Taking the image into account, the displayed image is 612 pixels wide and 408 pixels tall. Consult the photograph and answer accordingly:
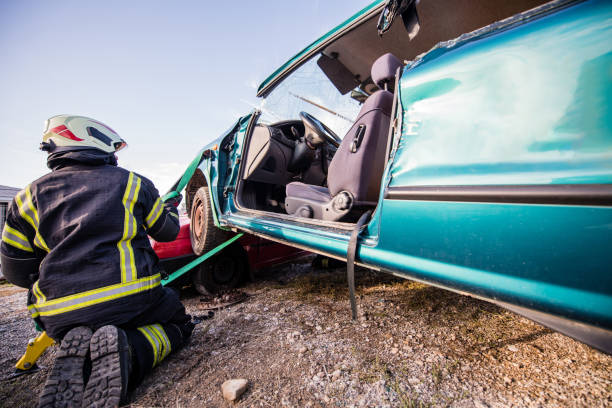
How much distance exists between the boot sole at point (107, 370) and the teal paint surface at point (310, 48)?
6.71 ft

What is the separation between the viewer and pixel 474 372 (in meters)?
1.06

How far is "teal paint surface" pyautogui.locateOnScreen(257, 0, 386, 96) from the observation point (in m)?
A: 1.33

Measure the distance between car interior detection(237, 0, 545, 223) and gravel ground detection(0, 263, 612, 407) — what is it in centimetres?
74

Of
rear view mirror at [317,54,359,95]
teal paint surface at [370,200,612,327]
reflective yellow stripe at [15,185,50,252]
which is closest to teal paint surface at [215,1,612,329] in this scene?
teal paint surface at [370,200,612,327]

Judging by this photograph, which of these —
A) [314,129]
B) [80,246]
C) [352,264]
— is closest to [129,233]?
[80,246]

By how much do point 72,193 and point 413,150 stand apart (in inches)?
67.0

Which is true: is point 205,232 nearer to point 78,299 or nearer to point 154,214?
point 154,214

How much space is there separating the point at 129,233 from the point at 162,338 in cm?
61

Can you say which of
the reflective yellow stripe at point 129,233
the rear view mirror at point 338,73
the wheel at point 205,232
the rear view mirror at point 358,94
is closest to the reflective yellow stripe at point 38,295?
the reflective yellow stripe at point 129,233

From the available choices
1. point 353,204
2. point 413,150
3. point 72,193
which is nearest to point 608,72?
point 413,150

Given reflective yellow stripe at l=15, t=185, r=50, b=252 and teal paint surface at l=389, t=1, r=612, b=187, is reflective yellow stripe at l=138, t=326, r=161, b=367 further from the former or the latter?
teal paint surface at l=389, t=1, r=612, b=187

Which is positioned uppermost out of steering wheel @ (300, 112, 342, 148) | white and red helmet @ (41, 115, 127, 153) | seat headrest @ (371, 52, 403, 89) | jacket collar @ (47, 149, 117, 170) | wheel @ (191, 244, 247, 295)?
seat headrest @ (371, 52, 403, 89)

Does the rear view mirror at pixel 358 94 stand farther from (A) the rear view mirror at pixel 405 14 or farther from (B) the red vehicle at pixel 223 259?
(B) the red vehicle at pixel 223 259

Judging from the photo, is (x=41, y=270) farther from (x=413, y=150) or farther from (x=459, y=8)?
(x=459, y=8)
